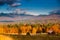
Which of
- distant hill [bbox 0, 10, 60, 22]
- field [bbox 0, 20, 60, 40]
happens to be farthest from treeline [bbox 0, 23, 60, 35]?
distant hill [bbox 0, 10, 60, 22]

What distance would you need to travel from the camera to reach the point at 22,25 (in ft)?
11.6

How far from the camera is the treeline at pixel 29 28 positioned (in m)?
3.47

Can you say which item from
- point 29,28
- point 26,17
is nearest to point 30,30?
point 29,28

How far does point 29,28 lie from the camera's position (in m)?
3.50

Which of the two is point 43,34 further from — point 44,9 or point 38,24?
point 44,9

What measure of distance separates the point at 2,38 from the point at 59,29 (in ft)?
4.20

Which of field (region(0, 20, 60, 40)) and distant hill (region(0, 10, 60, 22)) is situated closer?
field (region(0, 20, 60, 40))

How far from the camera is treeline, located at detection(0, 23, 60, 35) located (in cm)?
347

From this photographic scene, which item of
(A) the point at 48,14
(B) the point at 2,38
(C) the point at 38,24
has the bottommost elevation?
(B) the point at 2,38

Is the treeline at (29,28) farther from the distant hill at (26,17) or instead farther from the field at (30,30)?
the distant hill at (26,17)

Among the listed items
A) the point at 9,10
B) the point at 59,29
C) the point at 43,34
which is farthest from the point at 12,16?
the point at 59,29

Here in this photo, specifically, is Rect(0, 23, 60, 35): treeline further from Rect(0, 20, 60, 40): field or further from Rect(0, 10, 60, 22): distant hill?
Rect(0, 10, 60, 22): distant hill

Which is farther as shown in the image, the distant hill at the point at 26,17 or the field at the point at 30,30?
the distant hill at the point at 26,17

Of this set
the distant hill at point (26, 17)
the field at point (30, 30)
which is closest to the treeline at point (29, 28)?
the field at point (30, 30)
